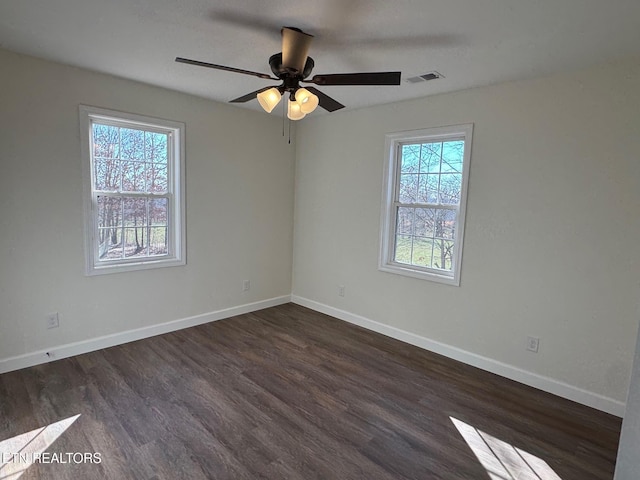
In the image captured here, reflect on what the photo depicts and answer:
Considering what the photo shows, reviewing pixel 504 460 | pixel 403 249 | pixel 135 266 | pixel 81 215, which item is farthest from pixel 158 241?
pixel 504 460

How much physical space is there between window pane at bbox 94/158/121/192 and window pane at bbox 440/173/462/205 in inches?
122

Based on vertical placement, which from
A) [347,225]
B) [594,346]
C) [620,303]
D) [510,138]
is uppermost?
[510,138]

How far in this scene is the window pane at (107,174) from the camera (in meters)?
3.19

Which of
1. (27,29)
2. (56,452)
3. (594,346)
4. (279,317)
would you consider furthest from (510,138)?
(56,452)

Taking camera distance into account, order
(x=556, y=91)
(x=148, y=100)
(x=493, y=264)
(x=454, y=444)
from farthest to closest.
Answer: (x=148, y=100) < (x=493, y=264) < (x=556, y=91) < (x=454, y=444)

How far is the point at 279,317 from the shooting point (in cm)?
430

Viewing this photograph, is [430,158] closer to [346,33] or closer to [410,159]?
[410,159]

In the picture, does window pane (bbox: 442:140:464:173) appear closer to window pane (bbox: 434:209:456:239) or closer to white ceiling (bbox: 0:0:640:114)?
window pane (bbox: 434:209:456:239)

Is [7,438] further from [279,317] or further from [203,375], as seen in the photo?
[279,317]

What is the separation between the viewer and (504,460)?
2.05 m

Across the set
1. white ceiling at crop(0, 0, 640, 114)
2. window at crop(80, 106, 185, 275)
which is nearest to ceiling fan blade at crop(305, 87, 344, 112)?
white ceiling at crop(0, 0, 640, 114)

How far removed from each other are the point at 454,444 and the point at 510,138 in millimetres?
2354

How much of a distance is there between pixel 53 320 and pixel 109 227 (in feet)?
2.99

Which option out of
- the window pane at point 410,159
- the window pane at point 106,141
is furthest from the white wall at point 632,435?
the window pane at point 106,141
